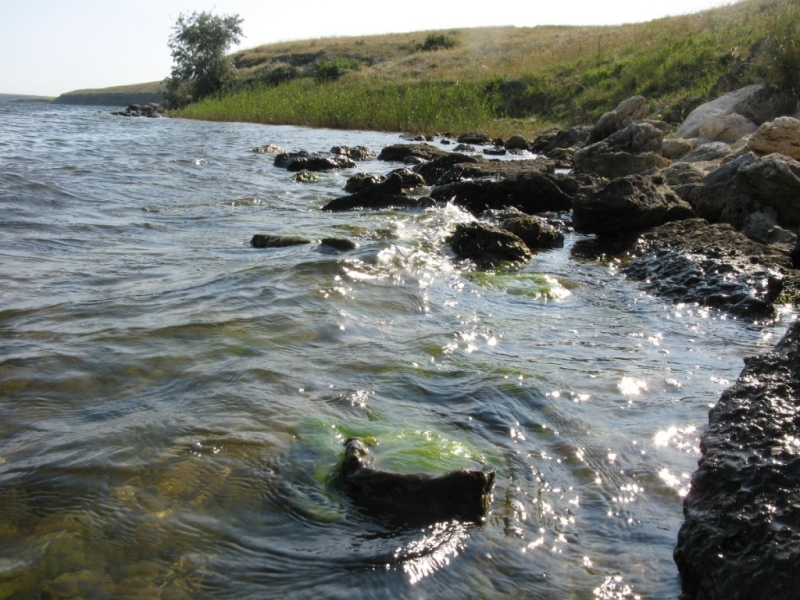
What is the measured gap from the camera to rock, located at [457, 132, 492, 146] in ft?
70.0

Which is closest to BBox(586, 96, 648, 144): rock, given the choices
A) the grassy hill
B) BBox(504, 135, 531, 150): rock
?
the grassy hill

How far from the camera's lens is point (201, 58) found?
4928 centimetres

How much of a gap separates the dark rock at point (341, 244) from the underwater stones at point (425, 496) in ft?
15.1

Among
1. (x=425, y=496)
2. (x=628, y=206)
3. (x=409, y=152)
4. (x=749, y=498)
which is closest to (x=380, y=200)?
(x=628, y=206)

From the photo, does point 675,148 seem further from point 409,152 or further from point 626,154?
point 409,152

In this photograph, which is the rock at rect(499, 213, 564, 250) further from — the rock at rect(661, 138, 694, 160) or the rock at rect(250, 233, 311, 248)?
the rock at rect(661, 138, 694, 160)

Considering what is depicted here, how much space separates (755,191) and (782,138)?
9.26ft

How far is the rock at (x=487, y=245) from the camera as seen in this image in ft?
23.9

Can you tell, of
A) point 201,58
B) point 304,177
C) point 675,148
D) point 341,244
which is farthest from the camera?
point 201,58

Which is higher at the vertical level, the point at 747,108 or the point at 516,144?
the point at 747,108

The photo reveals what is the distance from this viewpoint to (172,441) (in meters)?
3.20

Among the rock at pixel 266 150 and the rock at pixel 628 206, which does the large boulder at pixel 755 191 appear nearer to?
the rock at pixel 628 206

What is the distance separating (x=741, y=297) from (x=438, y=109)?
21.5 metres

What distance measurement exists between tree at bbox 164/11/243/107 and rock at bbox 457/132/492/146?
105 feet
